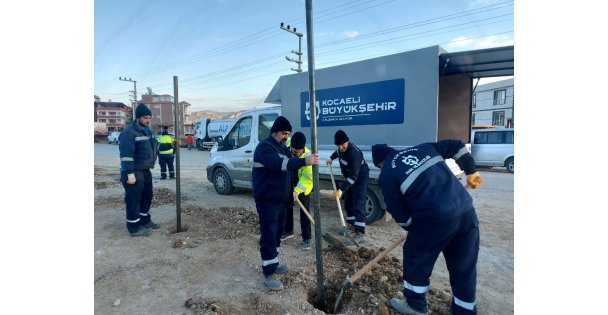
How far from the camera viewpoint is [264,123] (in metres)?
6.31

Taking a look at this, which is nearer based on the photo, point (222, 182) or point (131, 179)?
point (131, 179)

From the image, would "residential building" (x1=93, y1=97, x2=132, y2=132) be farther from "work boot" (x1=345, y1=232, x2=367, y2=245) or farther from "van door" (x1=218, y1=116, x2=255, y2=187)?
"work boot" (x1=345, y1=232, x2=367, y2=245)

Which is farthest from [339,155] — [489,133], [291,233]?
[489,133]

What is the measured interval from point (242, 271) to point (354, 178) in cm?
192

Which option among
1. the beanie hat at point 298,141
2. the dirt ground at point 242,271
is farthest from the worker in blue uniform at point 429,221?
the beanie hat at point 298,141

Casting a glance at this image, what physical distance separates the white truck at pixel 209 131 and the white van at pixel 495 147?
16663mm

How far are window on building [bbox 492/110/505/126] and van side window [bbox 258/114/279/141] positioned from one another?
29.3 m

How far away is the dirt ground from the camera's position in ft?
9.24

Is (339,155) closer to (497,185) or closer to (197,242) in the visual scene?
(197,242)

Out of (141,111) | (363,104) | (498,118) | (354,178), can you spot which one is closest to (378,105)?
(363,104)

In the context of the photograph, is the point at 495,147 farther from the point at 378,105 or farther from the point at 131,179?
the point at 131,179

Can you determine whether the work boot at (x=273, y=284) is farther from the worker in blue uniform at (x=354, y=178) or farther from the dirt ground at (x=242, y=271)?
the worker in blue uniform at (x=354, y=178)

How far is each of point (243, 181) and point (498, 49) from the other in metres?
5.32

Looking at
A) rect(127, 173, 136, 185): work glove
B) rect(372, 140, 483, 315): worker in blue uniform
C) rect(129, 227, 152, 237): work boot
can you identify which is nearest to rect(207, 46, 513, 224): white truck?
rect(372, 140, 483, 315): worker in blue uniform
